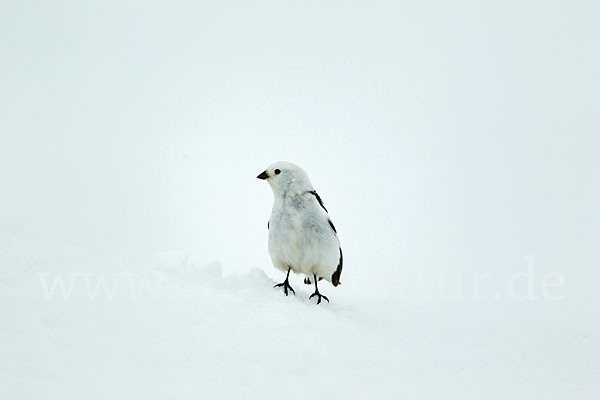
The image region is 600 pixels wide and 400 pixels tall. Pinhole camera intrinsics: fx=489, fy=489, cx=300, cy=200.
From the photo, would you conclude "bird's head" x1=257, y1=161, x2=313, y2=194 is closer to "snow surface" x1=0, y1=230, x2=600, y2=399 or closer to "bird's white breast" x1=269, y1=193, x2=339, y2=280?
"bird's white breast" x1=269, y1=193, x2=339, y2=280

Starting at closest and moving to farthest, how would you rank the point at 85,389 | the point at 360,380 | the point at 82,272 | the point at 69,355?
the point at 85,389 < the point at 69,355 < the point at 360,380 < the point at 82,272

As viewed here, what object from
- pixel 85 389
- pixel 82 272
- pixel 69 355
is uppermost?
pixel 82 272

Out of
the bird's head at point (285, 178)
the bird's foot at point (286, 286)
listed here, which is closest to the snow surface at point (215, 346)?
the bird's foot at point (286, 286)

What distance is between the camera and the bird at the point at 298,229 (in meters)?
5.91

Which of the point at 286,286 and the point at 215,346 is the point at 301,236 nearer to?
the point at 286,286

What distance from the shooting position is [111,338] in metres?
3.33

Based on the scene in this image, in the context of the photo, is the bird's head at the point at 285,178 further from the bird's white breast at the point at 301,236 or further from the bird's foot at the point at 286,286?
the bird's foot at the point at 286,286

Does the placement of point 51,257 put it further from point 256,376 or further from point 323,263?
point 323,263

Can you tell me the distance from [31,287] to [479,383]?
3.81 m

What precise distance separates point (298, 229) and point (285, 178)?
68 cm

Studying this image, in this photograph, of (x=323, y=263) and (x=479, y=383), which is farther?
(x=323, y=263)

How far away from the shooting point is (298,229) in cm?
589

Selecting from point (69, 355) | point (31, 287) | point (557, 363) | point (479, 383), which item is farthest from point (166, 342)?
point (557, 363)

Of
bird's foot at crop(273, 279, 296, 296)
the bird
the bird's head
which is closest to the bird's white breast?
the bird
